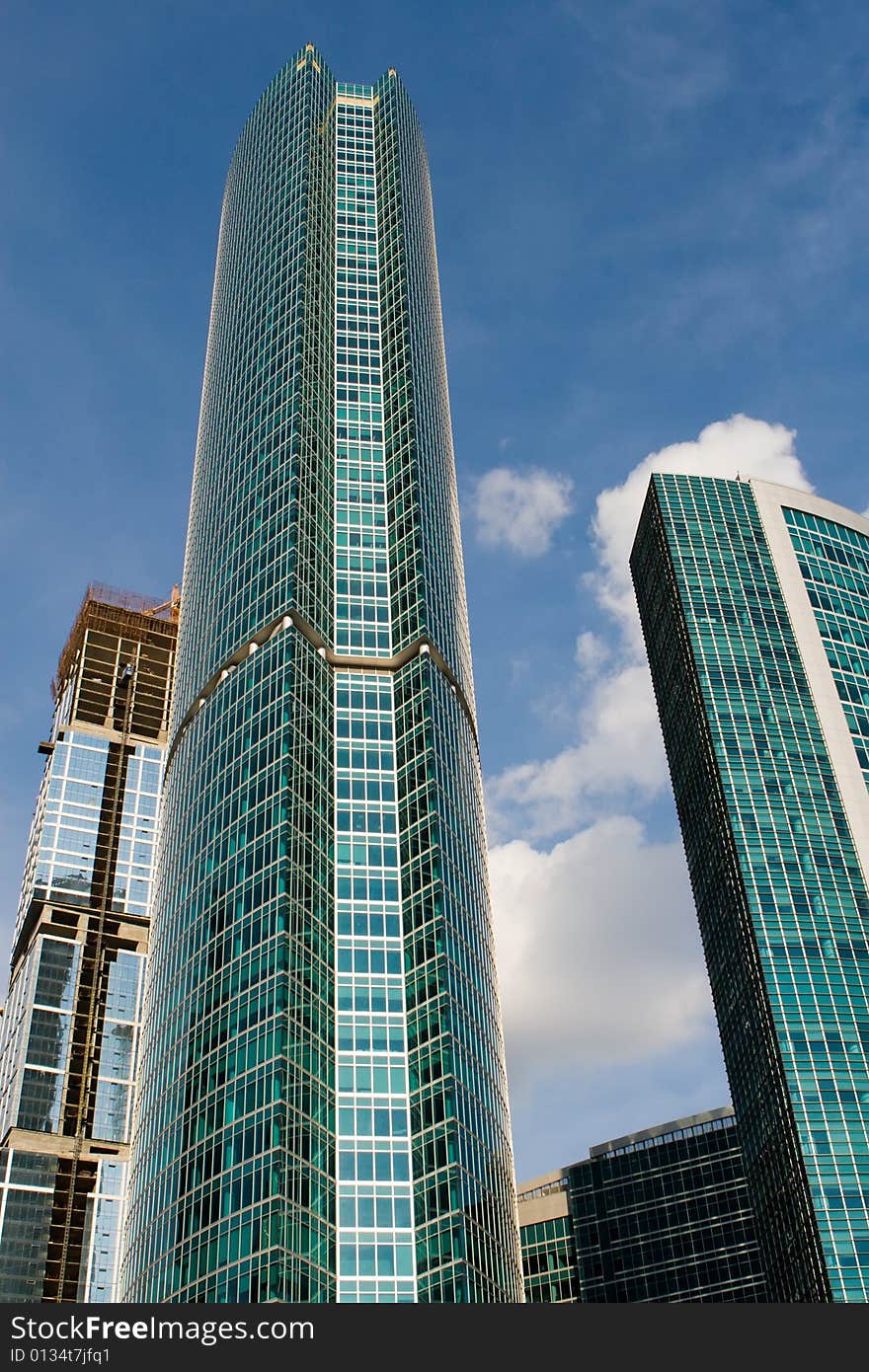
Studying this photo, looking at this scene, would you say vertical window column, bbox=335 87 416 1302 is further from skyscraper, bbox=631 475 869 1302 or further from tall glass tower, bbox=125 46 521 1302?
skyscraper, bbox=631 475 869 1302

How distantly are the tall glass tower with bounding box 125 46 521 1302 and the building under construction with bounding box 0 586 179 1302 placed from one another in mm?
49157

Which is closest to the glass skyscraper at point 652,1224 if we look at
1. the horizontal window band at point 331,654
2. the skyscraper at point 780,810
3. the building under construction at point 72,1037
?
the skyscraper at point 780,810

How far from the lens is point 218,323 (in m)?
172

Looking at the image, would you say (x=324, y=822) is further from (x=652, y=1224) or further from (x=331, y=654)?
(x=652, y=1224)

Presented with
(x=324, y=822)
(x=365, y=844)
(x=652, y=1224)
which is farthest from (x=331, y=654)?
(x=652, y=1224)

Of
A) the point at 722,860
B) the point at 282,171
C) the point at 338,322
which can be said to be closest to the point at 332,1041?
the point at 722,860

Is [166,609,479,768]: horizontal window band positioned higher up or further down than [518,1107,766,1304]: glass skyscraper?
higher up

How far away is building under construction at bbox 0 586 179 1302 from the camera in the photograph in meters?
159

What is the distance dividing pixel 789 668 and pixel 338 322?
6509cm

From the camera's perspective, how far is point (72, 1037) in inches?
6880

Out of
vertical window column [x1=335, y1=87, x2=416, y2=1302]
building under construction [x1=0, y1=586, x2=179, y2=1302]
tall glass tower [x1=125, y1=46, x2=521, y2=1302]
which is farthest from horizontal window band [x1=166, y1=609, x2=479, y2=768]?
building under construction [x1=0, y1=586, x2=179, y2=1302]

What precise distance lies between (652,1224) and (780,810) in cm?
5610

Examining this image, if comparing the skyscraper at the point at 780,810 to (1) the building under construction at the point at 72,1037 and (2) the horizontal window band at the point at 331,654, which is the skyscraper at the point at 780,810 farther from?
(1) the building under construction at the point at 72,1037

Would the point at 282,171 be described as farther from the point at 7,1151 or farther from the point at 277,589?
the point at 7,1151
